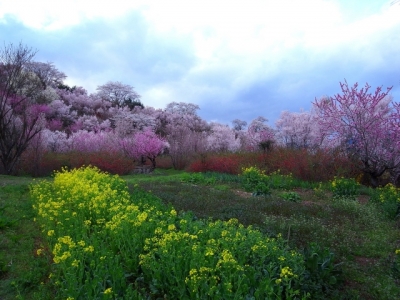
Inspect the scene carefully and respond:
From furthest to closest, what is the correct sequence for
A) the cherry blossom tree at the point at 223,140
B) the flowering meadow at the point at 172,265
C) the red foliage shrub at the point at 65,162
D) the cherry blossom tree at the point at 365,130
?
the cherry blossom tree at the point at 223,140, the red foliage shrub at the point at 65,162, the cherry blossom tree at the point at 365,130, the flowering meadow at the point at 172,265

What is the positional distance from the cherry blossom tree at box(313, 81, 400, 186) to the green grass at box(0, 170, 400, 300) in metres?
2.20

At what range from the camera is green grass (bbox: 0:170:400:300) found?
12.5 feet

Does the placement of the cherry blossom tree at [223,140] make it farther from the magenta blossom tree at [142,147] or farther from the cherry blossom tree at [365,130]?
the cherry blossom tree at [365,130]

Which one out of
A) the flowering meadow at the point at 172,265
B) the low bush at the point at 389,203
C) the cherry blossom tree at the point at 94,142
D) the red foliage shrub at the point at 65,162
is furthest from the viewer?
the cherry blossom tree at the point at 94,142

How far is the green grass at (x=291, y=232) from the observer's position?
3.82m

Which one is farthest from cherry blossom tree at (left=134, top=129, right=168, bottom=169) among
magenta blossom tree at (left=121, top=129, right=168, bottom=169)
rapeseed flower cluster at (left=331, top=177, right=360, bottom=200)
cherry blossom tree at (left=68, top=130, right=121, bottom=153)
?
rapeseed flower cluster at (left=331, top=177, right=360, bottom=200)

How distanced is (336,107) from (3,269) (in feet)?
36.6

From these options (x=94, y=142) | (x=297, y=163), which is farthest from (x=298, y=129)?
(x=94, y=142)

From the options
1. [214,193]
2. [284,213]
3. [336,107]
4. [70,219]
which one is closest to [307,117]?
[336,107]

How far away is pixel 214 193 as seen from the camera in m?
8.89

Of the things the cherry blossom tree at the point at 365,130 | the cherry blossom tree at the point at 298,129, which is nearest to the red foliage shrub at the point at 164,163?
the cherry blossom tree at the point at 298,129

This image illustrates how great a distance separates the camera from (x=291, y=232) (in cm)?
538

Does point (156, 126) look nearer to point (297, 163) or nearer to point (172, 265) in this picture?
point (297, 163)

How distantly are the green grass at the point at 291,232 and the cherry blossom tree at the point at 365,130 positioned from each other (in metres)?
2.20
